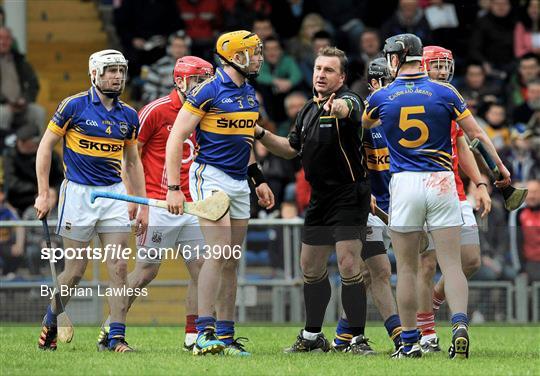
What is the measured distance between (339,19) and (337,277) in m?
6.28

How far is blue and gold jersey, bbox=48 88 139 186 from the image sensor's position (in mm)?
12062

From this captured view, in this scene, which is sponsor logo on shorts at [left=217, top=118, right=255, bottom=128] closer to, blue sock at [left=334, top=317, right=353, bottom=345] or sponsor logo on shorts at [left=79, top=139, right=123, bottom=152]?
sponsor logo on shorts at [left=79, top=139, right=123, bottom=152]

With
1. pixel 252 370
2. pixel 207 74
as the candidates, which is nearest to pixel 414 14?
pixel 207 74

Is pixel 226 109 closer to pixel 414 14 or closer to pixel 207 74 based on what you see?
pixel 207 74

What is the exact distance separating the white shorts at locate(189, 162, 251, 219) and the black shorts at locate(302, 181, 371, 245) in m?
0.63

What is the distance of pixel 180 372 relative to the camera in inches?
407

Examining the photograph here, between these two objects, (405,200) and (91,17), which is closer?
(405,200)

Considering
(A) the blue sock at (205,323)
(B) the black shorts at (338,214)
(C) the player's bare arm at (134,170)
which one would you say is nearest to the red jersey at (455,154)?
(B) the black shorts at (338,214)

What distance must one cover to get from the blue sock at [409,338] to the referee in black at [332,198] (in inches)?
27.2

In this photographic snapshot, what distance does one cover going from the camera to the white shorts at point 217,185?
11.8 m

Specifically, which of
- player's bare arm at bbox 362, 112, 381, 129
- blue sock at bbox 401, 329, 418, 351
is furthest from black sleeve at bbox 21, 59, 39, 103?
blue sock at bbox 401, 329, 418, 351

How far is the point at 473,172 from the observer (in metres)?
12.0

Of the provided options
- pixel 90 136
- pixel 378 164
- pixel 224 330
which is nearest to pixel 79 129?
pixel 90 136

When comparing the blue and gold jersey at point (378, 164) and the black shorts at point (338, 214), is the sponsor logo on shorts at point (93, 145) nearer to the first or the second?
the black shorts at point (338, 214)
